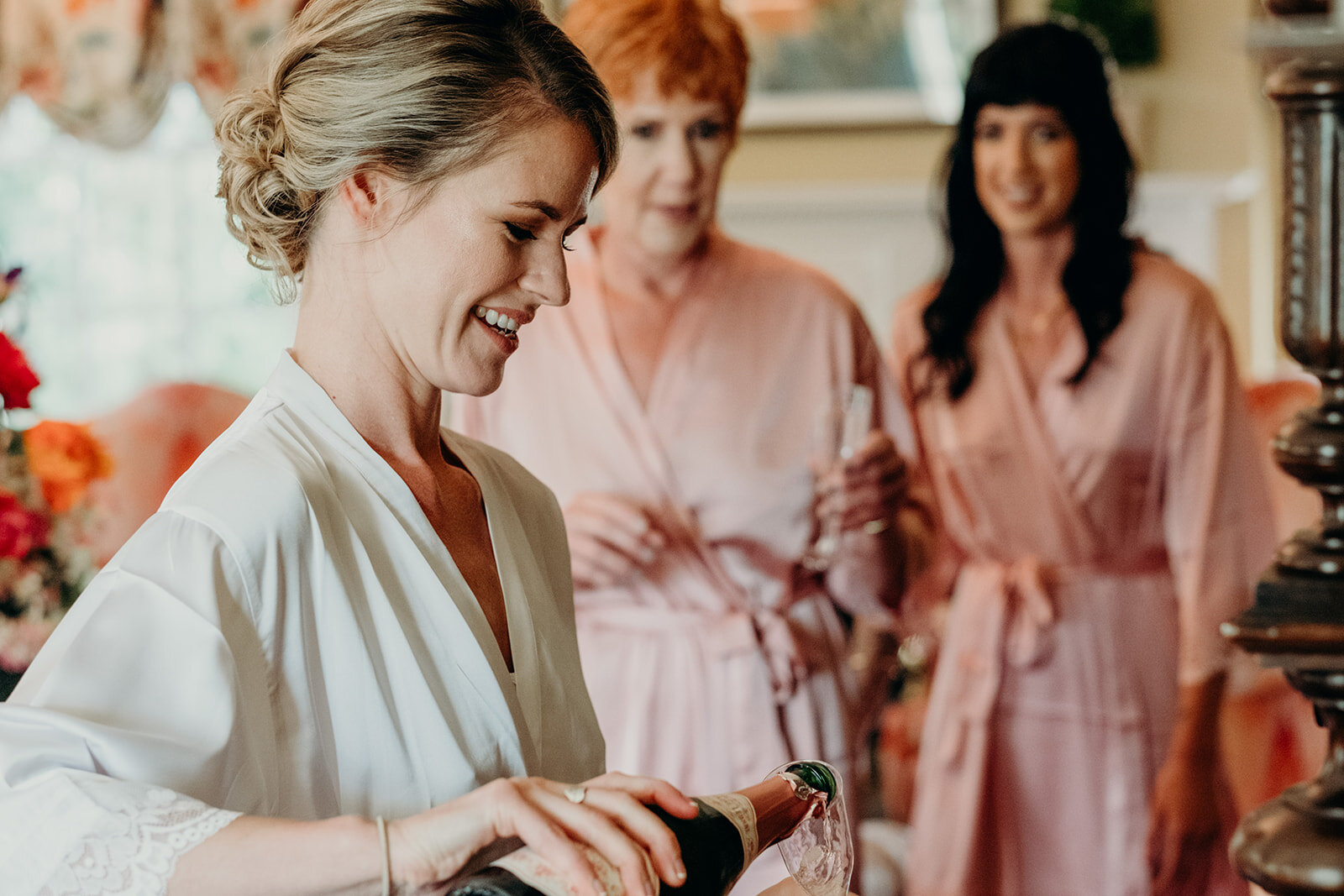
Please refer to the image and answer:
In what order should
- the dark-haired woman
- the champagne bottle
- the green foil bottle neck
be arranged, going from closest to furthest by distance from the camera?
the champagne bottle < the green foil bottle neck < the dark-haired woman

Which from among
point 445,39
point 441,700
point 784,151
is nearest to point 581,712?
point 441,700

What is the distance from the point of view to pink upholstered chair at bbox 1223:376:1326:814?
2752 mm

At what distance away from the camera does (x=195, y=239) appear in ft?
17.4

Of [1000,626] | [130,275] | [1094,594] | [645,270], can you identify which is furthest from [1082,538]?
[130,275]

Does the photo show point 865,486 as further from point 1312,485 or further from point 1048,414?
point 1312,485

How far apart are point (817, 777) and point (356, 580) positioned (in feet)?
1.15

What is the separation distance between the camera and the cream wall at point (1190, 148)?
4.72 m

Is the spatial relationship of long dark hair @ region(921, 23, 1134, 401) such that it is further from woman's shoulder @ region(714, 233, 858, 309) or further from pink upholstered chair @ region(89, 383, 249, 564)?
pink upholstered chair @ region(89, 383, 249, 564)

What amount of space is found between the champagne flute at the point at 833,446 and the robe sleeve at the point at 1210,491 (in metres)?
0.58

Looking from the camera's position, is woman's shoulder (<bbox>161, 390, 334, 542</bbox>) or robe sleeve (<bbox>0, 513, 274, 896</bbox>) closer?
robe sleeve (<bbox>0, 513, 274, 896</bbox>)

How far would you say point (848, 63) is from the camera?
15.9 feet

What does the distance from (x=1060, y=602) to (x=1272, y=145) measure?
3.16 meters

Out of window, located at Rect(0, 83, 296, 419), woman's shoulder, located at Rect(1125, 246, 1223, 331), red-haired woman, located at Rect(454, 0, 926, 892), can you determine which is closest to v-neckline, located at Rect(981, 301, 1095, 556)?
woman's shoulder, located at Rect(1125, 246, 1223, 331)

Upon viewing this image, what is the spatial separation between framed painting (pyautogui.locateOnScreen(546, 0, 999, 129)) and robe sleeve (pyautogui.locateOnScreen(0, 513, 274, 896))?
419 centimetres
